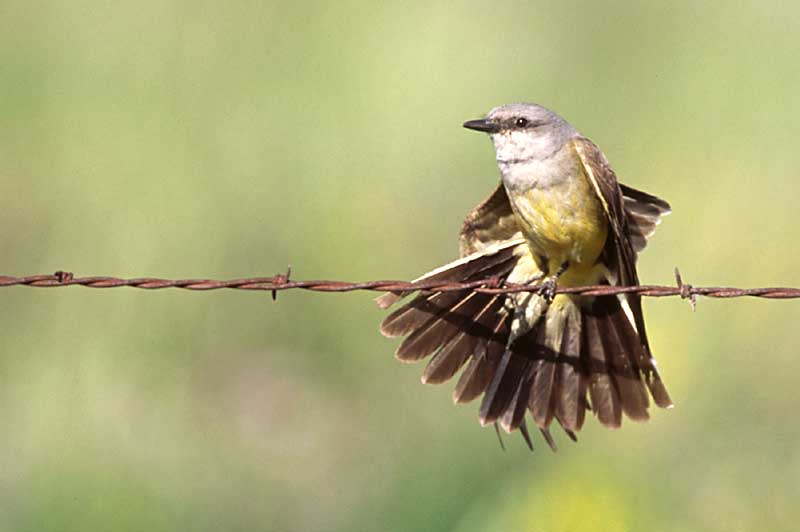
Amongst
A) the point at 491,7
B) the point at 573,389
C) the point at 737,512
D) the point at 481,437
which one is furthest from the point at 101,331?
the point at 491,7

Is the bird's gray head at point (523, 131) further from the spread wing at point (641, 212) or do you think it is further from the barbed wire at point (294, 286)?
the barbed wire at point (294, 286)

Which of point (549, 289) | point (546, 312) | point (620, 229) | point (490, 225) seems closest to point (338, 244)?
point (490, 225)

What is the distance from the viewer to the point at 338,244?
8.34 meters

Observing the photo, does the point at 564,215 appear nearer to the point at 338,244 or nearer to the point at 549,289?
the point at 549,289

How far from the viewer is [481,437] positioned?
272 inches

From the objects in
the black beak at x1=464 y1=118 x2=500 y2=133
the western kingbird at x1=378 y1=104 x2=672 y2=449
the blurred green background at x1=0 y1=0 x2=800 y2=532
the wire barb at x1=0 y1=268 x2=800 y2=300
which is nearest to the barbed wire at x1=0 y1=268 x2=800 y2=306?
the wire barb at x1=0 y1=268 x2=800 y2=300

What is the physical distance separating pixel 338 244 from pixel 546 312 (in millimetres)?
2385

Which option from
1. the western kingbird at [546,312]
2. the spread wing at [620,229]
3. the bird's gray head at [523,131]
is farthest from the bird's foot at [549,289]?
the bird's gray head at [523,131]

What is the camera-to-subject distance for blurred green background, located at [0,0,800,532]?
266 inches

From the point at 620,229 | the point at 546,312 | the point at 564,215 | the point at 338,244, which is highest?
the point at 338,244

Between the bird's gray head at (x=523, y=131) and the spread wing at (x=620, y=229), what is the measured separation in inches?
4.1

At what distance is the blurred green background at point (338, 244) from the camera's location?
675cm

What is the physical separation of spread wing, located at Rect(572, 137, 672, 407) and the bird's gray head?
103mm

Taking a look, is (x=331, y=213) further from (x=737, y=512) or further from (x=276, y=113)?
(x=737, y=512)
